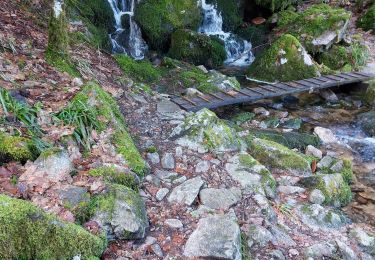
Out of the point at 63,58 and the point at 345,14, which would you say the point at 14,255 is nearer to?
the point at 63,58

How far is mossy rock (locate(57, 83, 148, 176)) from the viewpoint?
3.87m

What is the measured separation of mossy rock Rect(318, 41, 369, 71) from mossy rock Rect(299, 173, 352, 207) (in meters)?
6.07

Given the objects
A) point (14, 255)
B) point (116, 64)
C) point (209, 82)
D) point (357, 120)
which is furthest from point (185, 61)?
point (14, 255)

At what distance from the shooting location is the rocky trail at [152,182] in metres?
2.98

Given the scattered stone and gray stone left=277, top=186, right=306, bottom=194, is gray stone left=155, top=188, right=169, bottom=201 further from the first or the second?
the scattered stone

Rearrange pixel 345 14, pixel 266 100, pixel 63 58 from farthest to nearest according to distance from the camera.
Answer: pixel 345 14 < pixel 266 100 < pixel 63 58

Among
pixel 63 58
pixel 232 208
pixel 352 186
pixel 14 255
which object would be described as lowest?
pixel 352 186

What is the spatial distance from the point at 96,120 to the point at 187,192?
3.84ft

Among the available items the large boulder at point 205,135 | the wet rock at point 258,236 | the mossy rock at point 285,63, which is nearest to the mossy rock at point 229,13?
the mossy rock at point 285,63

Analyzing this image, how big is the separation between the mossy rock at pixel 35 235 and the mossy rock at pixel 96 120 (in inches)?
48.7

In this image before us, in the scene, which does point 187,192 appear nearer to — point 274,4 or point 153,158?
point 153,158

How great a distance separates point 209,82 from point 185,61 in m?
1.93

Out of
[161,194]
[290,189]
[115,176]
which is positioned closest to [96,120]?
[115,176]

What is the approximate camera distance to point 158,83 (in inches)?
299
